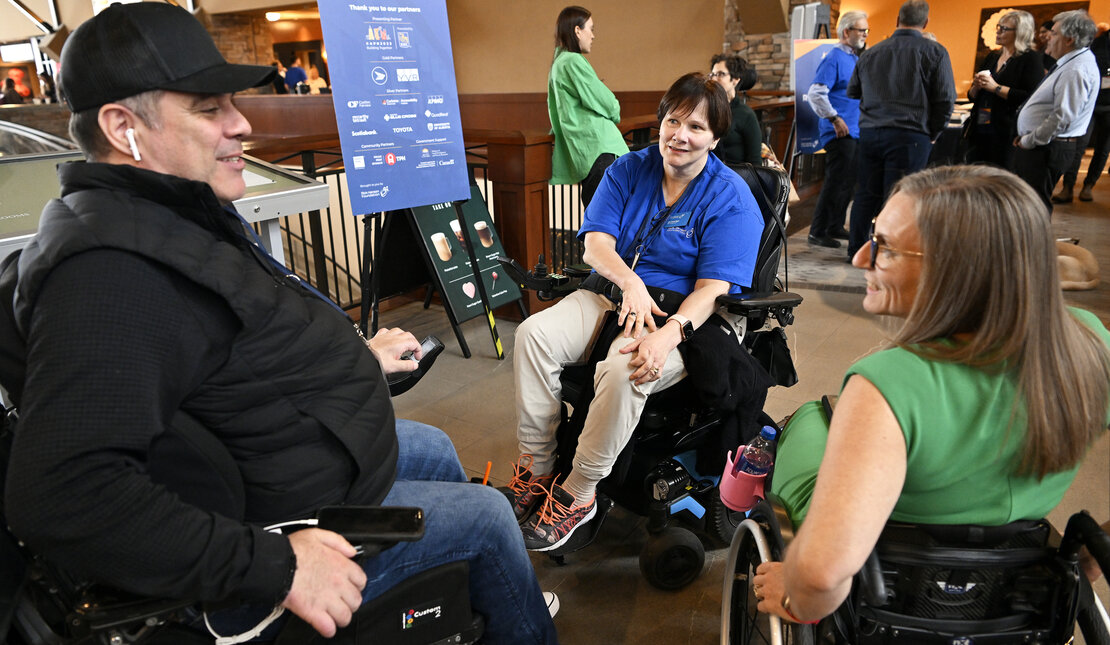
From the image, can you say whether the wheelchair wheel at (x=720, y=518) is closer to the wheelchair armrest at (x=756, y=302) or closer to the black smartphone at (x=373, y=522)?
the wheelchair armrest at (x=756, y=302)

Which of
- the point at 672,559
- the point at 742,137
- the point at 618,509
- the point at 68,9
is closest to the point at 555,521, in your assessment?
the point at 672,559

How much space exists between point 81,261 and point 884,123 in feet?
14.7

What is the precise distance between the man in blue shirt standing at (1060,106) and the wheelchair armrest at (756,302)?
337cm

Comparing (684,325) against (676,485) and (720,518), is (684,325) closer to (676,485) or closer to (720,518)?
(676,485)

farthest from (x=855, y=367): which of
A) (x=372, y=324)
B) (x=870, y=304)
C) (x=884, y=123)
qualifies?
(x=884, y=123)

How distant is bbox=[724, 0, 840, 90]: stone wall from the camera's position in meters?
8.42

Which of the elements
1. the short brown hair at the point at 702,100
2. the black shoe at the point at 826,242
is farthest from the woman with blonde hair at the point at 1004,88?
the short brown hair at the point at 702,100

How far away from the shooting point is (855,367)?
36.6 inches

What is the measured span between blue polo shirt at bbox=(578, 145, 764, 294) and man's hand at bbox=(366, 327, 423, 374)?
81 centimetres

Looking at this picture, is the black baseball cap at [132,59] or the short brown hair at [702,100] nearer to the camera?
the black baseball cap at [132,59]

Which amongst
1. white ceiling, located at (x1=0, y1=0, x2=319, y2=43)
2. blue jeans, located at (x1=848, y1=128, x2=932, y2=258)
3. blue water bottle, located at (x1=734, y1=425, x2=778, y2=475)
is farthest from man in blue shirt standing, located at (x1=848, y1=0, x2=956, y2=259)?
white ceiling, located at (x1=0, y1=0, x2=319, y2=43)

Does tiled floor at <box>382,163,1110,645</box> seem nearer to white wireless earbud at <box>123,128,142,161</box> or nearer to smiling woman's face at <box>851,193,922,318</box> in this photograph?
smiling woman's face at <box>851,193,922,318</box>

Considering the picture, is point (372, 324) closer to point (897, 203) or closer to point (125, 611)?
point (125, 611)

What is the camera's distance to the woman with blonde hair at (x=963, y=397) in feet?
2.89
